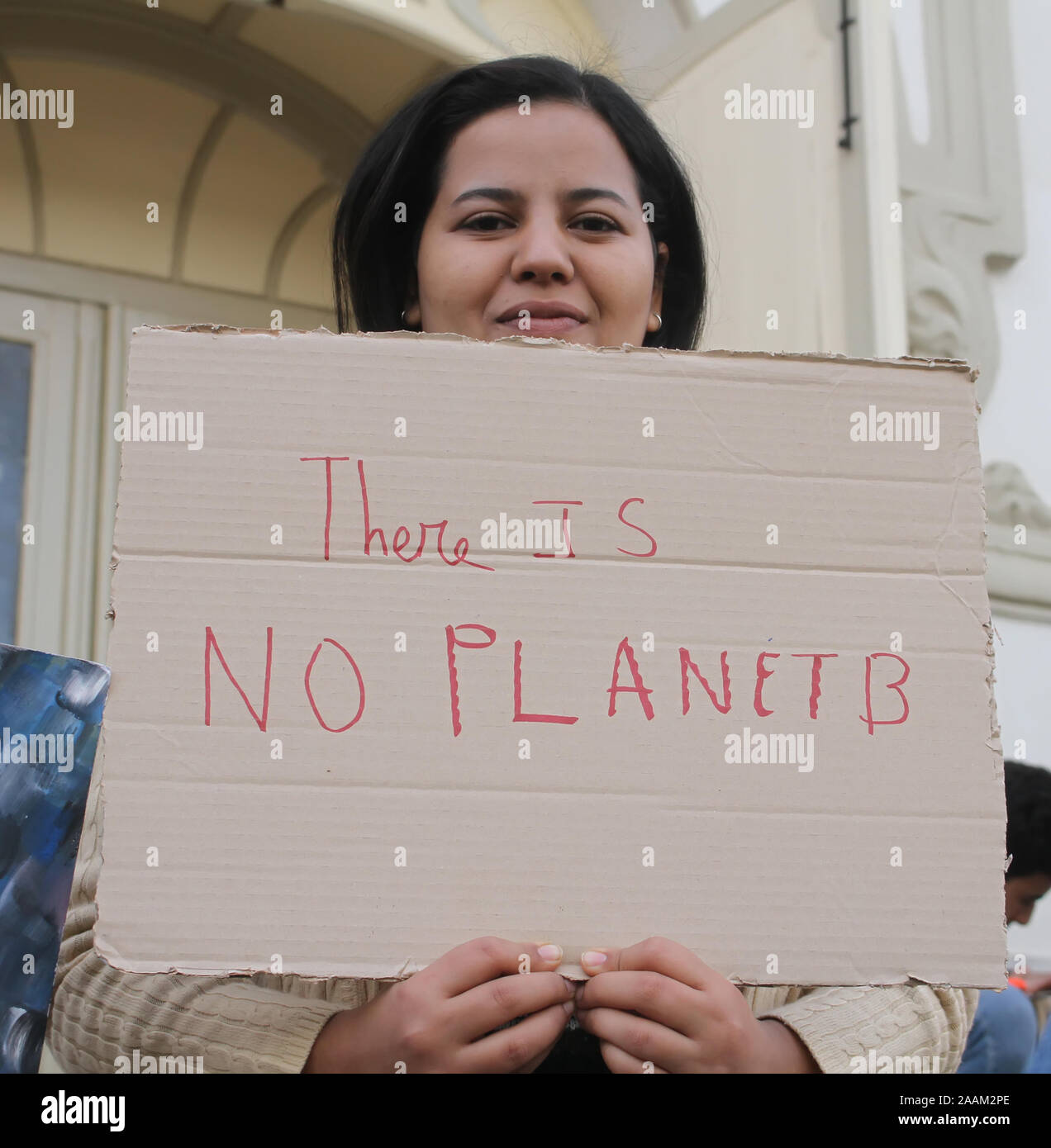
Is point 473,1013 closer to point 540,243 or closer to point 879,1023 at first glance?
point 879,1023

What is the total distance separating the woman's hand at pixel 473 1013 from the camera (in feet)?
2.33

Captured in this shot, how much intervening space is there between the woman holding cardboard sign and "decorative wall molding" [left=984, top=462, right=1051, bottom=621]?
211 centimetres

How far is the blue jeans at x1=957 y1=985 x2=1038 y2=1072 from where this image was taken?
→ 6.94 feet

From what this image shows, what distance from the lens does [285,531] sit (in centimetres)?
80

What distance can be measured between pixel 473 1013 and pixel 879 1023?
0.98 ft

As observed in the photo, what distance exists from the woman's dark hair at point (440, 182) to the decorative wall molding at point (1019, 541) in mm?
2061

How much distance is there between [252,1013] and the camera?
2.68 ft

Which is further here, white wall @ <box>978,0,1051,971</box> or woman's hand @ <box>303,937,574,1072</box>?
white wall @ <box>978,0,1051,971</box>
